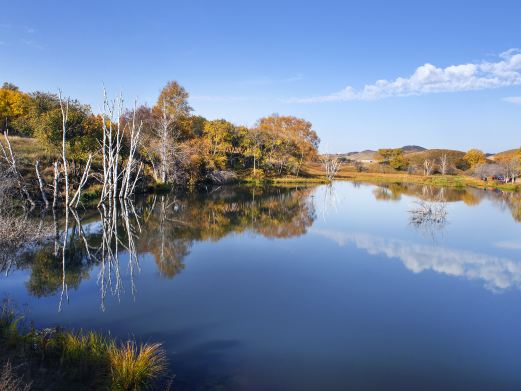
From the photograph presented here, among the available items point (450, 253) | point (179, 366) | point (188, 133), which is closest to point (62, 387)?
point (179, 366)

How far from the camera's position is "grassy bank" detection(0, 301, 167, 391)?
18.0 feet

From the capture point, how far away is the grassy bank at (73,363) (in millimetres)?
5496

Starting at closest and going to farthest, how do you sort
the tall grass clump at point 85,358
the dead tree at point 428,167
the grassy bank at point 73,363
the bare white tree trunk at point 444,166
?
1. the grassy bank at point 73,363
2. the tall grass clump at point 85,358
3. the bare white tree trunk at point 444,166
4. the dead tree at point 428,167

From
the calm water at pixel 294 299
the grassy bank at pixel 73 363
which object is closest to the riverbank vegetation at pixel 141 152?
the calm water at pixel 294 299

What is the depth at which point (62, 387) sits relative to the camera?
17.8ft

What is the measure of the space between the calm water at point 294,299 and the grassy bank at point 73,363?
67cm

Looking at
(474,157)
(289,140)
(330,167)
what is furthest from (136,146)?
(474,157)

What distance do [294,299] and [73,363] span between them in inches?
222

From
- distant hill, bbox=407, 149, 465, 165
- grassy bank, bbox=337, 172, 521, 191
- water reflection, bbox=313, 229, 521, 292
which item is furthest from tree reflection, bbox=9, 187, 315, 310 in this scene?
distant hill, bbox=407, 149, 465, 165

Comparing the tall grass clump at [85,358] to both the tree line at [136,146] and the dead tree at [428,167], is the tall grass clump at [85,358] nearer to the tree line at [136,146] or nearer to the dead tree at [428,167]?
the tree line at [136,146]

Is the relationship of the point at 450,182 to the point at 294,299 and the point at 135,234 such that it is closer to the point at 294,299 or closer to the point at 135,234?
the point at 135,234

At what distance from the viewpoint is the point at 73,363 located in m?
5.98

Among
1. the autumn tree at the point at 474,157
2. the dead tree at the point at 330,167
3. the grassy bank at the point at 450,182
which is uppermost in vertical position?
the autumn tree at the point at 474,157

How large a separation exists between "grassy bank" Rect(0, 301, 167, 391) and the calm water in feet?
2.20
